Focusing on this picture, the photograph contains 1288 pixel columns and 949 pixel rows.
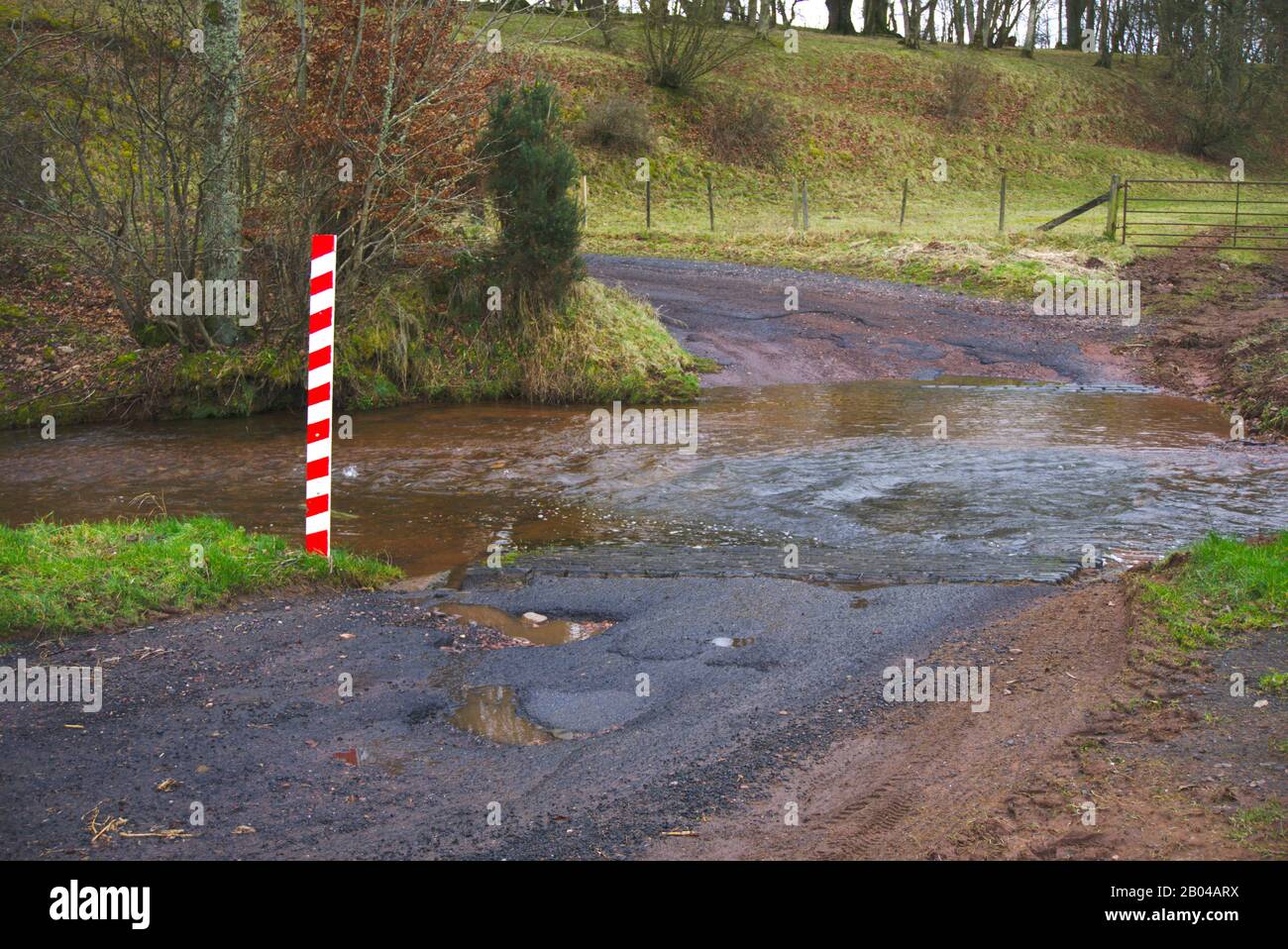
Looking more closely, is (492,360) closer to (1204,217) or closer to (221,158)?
(221,158)

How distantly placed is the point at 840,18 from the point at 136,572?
61225 mm

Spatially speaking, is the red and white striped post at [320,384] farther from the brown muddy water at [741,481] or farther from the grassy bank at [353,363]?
the grassy bank at [353,363]

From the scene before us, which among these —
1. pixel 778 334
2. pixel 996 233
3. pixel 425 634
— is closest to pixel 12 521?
pixel 425 634

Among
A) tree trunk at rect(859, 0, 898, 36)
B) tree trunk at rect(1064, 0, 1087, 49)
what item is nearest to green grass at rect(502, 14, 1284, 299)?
tree trunk at rect(859, 0, 898, 36)

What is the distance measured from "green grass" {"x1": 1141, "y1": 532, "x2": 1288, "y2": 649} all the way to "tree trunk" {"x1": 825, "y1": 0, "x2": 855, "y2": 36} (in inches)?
2323

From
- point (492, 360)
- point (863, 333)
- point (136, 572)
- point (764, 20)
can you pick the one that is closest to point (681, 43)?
point (764, 20)

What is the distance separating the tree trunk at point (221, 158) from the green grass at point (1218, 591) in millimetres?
12836

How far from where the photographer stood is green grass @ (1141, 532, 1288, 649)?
734 centimetres

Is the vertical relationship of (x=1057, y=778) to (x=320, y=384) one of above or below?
below

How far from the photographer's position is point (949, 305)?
943 inches

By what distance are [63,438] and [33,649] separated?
30.1 feet

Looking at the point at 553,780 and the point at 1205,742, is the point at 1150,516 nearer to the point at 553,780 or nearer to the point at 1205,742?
the point at 1205,742

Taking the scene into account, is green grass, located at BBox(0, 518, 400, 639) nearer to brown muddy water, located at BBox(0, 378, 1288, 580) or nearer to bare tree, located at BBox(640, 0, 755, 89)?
brown muddy water, located at BBox(0, 378, 1288, 580)

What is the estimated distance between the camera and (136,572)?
834cm
